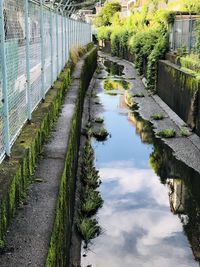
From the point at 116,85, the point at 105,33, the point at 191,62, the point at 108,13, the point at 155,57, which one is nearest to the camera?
the point at 191,62

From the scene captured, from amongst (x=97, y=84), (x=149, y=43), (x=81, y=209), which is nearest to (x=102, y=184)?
(x=81, y=209)

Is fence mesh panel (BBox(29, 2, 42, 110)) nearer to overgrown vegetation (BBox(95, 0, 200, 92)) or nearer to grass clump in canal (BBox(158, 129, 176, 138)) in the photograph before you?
grass clump in canal (BBox(158, 129, 176, 138))

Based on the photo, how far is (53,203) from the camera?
4660 mm

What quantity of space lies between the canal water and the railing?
18.9 feet

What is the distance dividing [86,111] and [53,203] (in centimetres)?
1359

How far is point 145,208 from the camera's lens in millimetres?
8453

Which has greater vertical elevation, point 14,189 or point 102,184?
point 14,189

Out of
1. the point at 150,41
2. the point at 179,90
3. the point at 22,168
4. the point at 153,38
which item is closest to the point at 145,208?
the point at 22,168

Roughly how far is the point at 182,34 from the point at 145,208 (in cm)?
1219

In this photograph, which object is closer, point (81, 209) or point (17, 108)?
point (17, 108)

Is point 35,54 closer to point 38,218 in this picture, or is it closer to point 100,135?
point 38,218

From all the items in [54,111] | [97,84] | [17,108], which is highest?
[17,108]

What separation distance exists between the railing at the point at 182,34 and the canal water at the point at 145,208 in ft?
18.9

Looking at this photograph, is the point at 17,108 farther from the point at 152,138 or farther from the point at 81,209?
the point at 152,138
